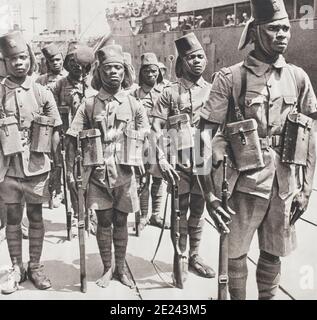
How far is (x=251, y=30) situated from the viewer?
337cm

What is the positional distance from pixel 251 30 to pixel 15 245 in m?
2.68

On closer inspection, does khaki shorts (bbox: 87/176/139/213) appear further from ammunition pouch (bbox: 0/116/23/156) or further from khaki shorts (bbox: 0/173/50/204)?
ammunition pouch (bbox: 0/116/23/156)

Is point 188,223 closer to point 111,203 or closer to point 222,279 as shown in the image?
point 111,203

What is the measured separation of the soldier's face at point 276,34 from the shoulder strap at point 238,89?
0.25 m

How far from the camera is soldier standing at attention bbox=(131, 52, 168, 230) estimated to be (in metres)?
6.21

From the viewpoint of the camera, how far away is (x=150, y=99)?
249 inches

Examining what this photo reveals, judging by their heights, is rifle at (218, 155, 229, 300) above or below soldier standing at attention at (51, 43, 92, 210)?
below

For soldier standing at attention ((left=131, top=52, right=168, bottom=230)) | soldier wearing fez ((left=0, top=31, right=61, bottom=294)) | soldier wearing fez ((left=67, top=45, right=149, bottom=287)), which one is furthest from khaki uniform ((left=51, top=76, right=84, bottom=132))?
soldier wearing fez ((left=67, top=45, right=149, bottom=287))

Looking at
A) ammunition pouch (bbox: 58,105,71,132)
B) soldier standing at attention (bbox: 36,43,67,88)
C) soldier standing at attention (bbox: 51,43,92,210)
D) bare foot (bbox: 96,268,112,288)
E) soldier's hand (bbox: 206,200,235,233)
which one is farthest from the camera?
soldier standing at attention (bbox: 36,43,67,88)

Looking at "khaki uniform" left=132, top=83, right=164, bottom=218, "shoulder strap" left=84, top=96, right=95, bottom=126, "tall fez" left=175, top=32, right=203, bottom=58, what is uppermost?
"tall fez" left=175, top=32, right=203, bottom=58

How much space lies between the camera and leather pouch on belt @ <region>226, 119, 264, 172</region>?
10.7 feet

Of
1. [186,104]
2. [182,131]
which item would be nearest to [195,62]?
[186,104]

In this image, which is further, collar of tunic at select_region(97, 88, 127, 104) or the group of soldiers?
collar of tunic at select_region(97, 88, 127, 104)

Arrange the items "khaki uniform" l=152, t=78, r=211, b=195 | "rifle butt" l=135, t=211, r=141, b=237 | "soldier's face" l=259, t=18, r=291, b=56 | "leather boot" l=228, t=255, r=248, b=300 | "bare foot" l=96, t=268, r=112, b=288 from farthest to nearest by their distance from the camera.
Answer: "rifle butt" l=135, t=211, r=141, b=237 → "khaki uniform" l=152, t=78, r=211, b=195 → "bare foot" l=96, t=268, r=112, b=288 → "leather boot" l=228, t=255, r=248, b=300 → "soldier's face" l=259, t=18, r=291, b=56
